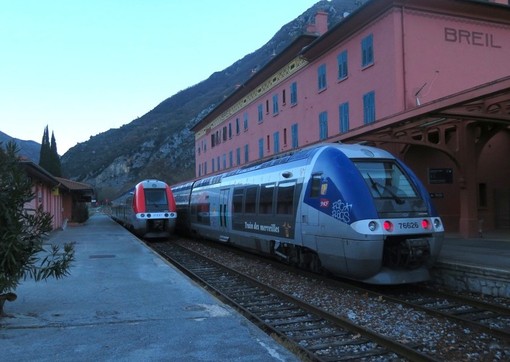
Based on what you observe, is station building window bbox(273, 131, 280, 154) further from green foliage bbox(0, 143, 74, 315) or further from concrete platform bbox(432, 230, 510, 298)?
green foliage bbox(0, 143, 74, 315)

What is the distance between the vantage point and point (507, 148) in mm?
21625

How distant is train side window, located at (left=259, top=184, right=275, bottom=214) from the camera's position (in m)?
12.7

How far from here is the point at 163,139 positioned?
138m

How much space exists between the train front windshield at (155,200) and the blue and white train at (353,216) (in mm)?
11450

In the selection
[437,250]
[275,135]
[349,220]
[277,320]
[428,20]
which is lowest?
[277,320]

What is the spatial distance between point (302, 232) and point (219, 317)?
14.2 ft

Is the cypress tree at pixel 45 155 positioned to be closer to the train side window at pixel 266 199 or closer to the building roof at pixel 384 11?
the building roof at pixel 384 11

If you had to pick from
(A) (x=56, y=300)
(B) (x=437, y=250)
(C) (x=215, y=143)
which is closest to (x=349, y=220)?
(B) (x=437, y=250)

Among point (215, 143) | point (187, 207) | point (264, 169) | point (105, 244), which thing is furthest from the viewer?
point (215, 143)

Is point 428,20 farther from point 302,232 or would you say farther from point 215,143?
point 215,143

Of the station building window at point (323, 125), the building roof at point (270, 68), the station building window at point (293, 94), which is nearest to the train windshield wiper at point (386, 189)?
the station building window at point (323, 125)

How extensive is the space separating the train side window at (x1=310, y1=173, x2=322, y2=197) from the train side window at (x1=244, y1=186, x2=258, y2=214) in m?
3.75

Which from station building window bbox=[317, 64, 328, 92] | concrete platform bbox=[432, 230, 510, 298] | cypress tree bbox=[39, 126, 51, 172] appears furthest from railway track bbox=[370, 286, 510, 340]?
cypress tree bbox=[39, 126, 51, 172]

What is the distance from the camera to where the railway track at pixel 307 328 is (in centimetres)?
570
